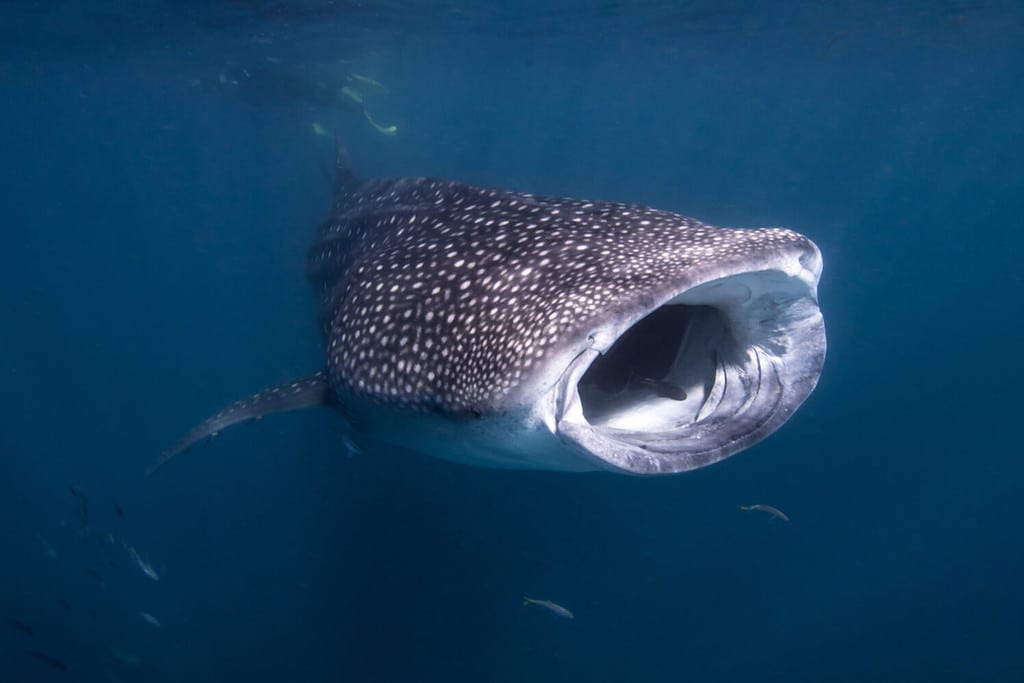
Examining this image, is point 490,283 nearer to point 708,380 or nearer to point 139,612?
point 708,380

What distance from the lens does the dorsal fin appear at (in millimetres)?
5602

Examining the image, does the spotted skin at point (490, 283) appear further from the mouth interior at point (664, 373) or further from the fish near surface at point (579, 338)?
the mouth interior at point (664, 373)

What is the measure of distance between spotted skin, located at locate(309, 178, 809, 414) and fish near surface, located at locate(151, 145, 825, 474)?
0.01 metres

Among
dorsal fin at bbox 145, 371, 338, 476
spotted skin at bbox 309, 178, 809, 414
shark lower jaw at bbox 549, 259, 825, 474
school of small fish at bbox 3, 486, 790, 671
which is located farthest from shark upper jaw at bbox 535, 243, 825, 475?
school of small fish at bbox 3, 486, 790, 671

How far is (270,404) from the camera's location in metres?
5.77

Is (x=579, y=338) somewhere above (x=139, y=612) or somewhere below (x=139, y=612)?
above

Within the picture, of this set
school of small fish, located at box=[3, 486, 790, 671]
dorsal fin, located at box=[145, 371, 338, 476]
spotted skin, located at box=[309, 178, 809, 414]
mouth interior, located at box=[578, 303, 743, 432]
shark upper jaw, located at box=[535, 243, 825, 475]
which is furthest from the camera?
school of small fish, located at box=[3, 486, 790, 671]

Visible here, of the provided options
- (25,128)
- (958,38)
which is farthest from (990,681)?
(25,128)

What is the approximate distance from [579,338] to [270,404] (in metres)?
3.86

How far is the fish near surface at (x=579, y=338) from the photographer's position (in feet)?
9.27

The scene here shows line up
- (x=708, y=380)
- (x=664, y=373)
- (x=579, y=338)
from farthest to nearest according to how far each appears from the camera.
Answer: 1. (x=664, y=373)
2. (x=708, y=380)
3. (x=579, y=338)

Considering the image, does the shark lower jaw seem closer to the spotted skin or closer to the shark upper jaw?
the shark upper jaw

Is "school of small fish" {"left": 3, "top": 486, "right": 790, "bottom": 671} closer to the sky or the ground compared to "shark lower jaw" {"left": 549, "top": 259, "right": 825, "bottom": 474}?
closer to the ground

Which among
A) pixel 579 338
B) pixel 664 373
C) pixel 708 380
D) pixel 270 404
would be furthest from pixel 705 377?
pixel 270 404
